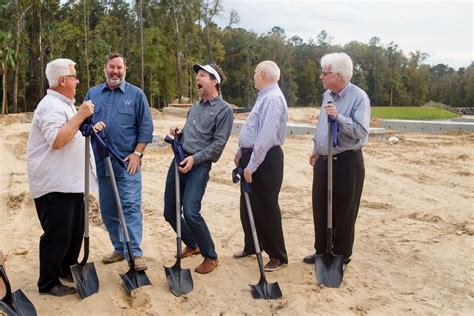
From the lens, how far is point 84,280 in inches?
150

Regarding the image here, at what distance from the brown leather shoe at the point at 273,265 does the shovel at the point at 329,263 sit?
37 cm

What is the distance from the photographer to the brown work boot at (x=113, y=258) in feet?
14.6

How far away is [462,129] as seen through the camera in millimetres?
19469

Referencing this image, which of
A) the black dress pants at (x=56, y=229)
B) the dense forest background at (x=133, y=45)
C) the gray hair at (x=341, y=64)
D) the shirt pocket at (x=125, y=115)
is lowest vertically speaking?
the black dress pants at (x=56, y=229)

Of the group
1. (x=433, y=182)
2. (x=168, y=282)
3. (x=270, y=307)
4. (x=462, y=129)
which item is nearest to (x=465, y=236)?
(x=270, y=307)

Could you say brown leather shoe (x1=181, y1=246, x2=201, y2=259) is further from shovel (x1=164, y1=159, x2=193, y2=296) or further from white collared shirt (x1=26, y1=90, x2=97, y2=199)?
white collared shirt (x1=26, y1=90, x2=97, y2=199)

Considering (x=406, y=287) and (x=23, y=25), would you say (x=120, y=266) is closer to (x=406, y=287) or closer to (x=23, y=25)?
(x=406, y=287)

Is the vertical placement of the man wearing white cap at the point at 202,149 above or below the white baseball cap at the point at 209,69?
below

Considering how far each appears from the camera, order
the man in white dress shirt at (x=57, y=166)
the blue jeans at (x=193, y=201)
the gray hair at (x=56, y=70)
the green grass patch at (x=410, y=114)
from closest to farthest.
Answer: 1. the man in white dress shirt at (x=57, y=166)
2. the gray hair at (x=56, y=70)
3. the blue jeans at (x=193, y=201)
4. the green grass patch at (x=410, y=114)

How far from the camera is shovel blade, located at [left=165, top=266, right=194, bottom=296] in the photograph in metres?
3.84

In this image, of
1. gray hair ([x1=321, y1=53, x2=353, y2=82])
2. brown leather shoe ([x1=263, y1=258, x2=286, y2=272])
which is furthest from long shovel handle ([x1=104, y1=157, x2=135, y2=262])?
gray hair ([x1=321, y1=53, x2=353, y2=82])

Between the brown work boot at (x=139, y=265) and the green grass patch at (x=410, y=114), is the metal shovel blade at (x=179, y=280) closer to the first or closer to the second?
the brown work boot at (x=139, y=265)

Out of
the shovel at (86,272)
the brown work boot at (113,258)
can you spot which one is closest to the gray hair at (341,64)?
the shovel at (86,272)

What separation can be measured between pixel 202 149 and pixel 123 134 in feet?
2.17
